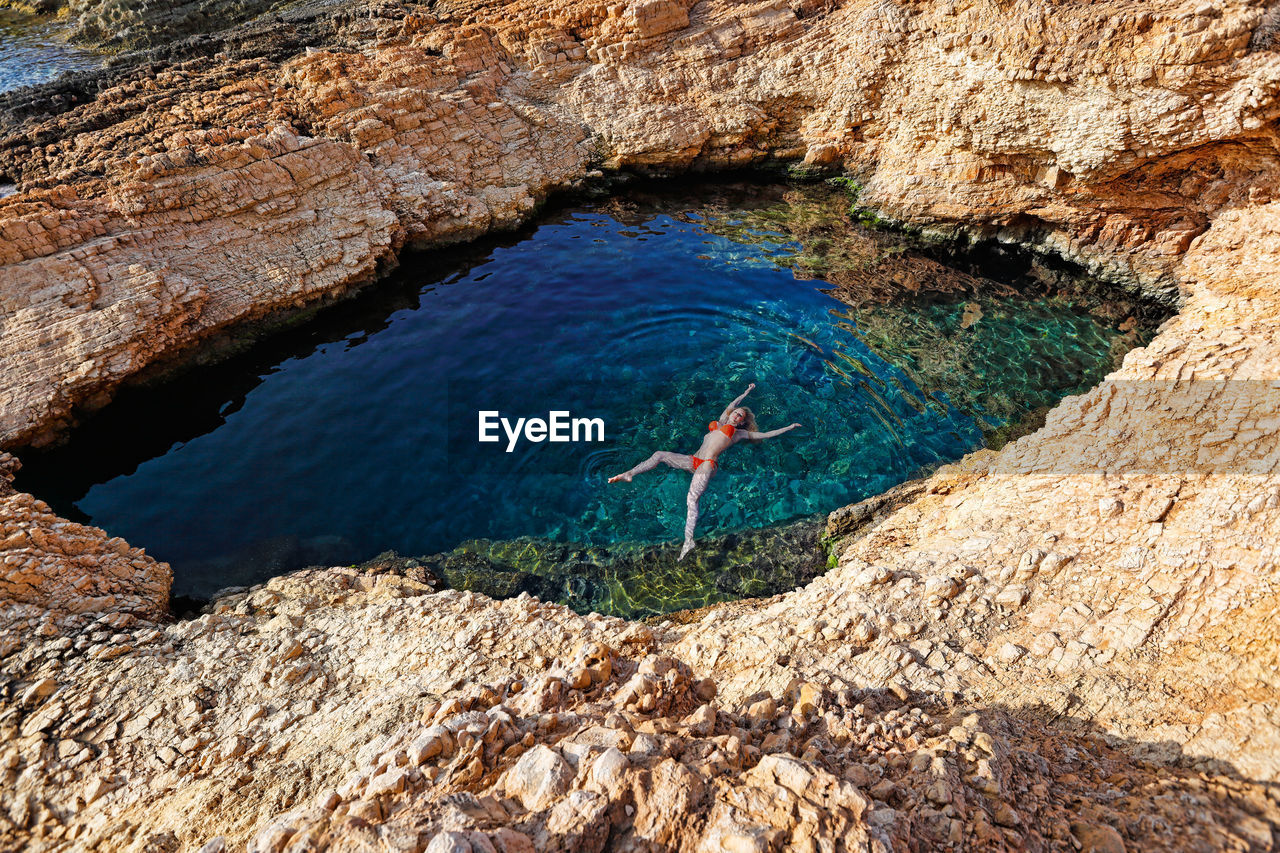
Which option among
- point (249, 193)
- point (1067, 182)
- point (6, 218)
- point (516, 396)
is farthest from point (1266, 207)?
point (6, 218)

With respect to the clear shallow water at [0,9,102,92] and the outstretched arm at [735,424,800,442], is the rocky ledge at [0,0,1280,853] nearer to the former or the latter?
the outstretched arm at [735,424,800,442]

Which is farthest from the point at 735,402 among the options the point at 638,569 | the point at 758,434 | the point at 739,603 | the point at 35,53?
the point at 35,53

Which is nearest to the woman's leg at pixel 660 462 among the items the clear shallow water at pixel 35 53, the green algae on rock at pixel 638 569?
the green algae on rock at pixel 638 569

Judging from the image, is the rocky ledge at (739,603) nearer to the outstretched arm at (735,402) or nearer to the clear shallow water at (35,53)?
the outstretched arm at (735,402)

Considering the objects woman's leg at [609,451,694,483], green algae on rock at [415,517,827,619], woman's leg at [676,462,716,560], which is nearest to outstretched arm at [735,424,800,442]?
woman's leg at [676,462,716,560]

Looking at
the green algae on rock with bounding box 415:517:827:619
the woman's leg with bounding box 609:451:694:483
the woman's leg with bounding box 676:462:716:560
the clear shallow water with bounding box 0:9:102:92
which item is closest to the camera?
the green algae on rock with bounding box 415:517:827:619

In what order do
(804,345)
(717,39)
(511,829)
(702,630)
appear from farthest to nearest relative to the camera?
(717,39) < (804,345) < (702,630) < (511,829)

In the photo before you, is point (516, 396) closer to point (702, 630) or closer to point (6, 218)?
point (702, 630)

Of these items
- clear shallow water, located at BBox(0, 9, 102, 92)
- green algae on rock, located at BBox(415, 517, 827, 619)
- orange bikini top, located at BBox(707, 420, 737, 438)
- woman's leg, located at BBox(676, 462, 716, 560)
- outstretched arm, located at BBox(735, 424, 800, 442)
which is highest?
clear shallow water, located at BBox(0, 9, 102, 92)
